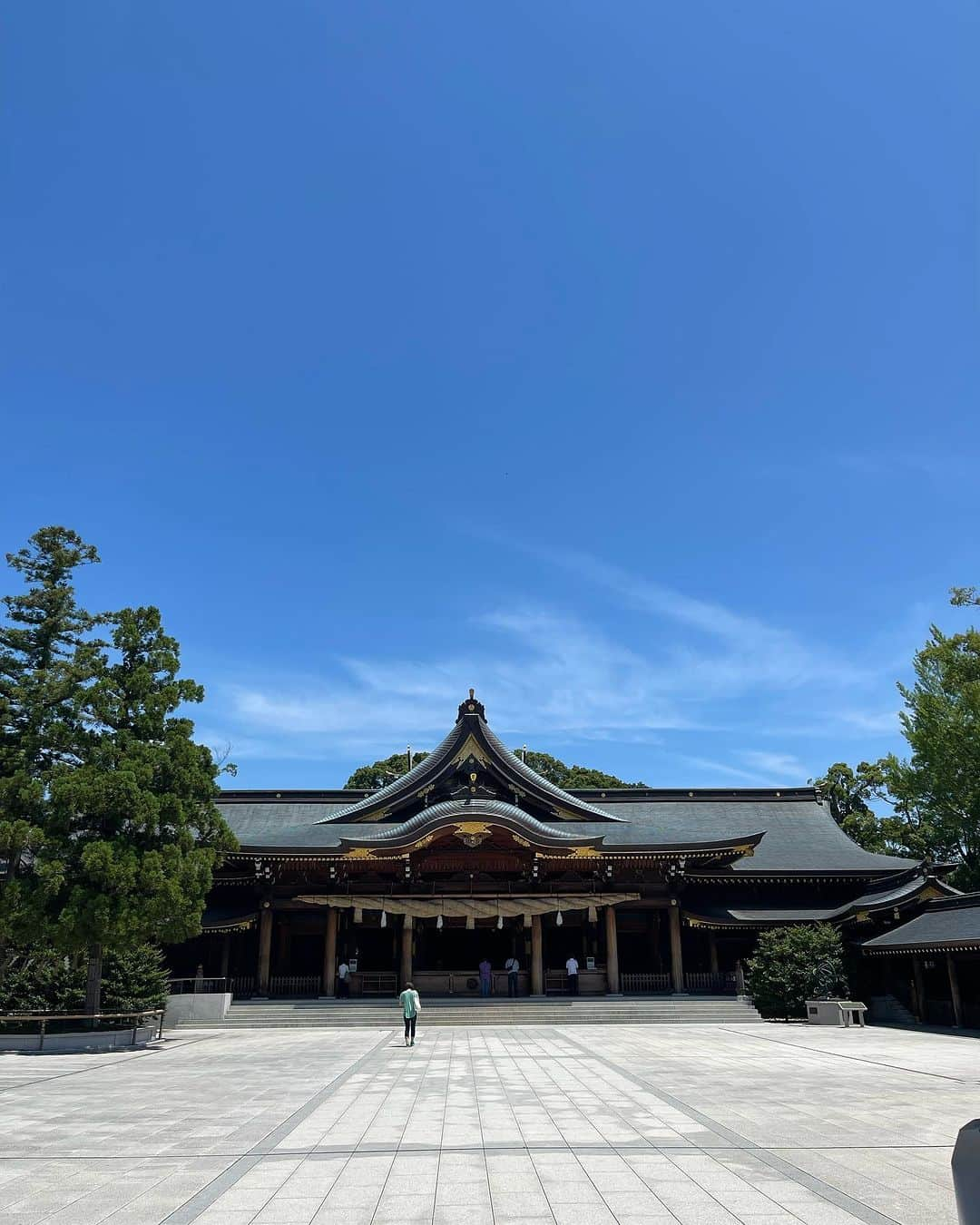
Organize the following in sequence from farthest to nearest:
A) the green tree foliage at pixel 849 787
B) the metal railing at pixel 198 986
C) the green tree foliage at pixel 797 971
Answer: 1. the green tree foliage at pixel 849 787
2. the metal railing at pixel 198 986
3. the green tree foliage at pixel 797 971

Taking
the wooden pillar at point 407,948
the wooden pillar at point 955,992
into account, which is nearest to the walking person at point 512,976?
the wooden pillar at point 407,948

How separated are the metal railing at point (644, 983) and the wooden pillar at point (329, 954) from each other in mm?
9657

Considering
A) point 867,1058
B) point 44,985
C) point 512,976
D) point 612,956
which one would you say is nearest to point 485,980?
point 512,976

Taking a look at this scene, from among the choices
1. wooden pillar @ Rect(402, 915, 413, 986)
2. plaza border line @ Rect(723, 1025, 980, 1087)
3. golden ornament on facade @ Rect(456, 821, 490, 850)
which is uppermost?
golden ornament on facade @ Rect(456, 821, 490, 850)

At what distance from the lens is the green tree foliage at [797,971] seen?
2408cm

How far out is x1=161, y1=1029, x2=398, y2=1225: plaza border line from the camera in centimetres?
659

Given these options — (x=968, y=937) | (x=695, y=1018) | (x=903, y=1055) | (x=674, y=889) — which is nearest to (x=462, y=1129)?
(x=903, y=1055)

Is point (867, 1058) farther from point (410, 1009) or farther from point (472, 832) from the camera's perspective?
point (472, 832)

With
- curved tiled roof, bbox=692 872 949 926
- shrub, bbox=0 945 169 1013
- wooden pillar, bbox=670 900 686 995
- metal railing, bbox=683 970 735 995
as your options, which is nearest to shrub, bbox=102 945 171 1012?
shrub, bbox=0 945 169 1013

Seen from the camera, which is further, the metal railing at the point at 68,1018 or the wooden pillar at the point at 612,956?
the wooden pillar at the point at 612,956

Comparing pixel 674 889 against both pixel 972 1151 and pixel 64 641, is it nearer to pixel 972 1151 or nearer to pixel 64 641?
pixel 64 641

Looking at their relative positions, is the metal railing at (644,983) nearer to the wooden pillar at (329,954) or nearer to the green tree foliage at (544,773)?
the wooden pillar at (329,954)

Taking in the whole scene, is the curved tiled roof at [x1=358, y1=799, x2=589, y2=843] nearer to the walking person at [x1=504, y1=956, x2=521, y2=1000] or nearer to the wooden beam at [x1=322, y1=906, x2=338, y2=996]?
the wooden beam at [x1=322, y1=906, x2=338, y2=996]

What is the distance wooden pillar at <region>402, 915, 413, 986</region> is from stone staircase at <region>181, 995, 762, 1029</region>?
142 centimetres
